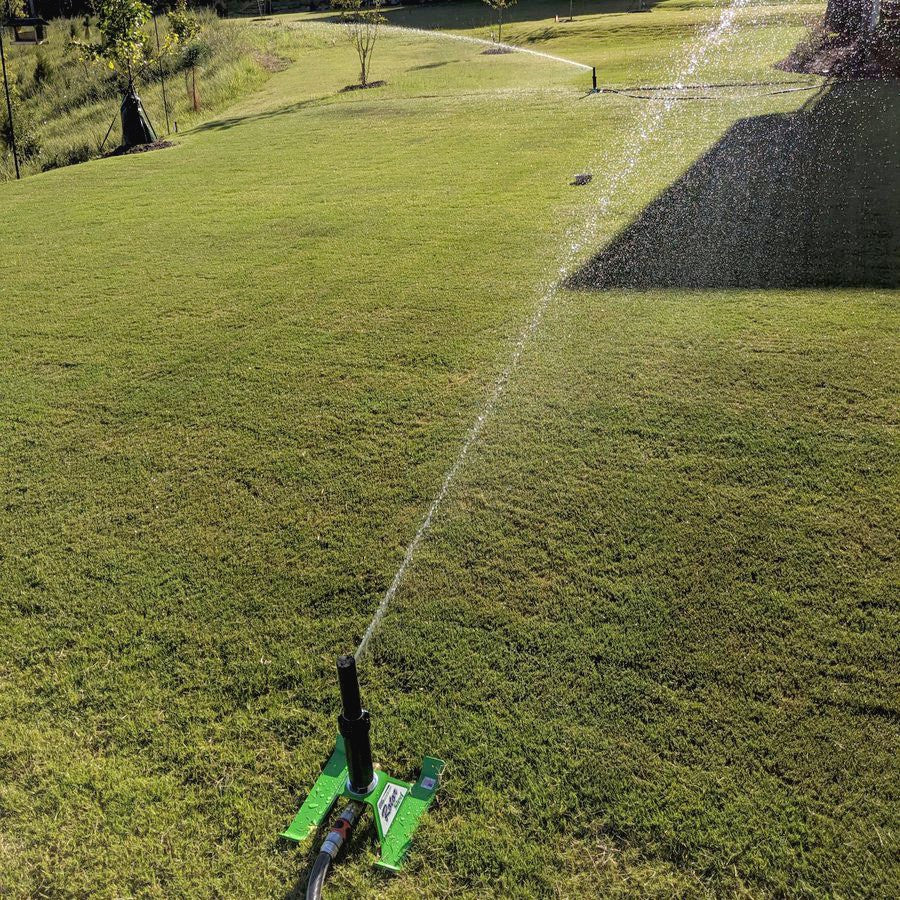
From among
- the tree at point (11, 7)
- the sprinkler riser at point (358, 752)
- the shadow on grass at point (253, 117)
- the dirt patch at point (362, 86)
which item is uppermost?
the tree at point (11, 7)

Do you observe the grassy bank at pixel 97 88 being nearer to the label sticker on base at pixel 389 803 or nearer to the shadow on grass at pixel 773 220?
the shadow on grass at pixel 773 220

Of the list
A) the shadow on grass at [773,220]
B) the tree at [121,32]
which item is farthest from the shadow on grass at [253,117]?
the shadow on grass at [773,220]

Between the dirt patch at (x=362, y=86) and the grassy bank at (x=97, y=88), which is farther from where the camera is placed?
the dirt patch at (x=362, y=86)

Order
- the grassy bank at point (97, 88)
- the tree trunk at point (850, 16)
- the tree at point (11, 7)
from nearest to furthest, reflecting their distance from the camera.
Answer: the grassy bank at point (97, 88)
the tree trunk at point (850, 16)
the tree at point (11, 7)

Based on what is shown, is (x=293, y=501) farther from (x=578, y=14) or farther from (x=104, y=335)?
(x=578, y=14)

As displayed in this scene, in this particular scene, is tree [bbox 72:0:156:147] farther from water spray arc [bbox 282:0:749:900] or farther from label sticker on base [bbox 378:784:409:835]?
label sticker on base [bbox 378:784:409:835]

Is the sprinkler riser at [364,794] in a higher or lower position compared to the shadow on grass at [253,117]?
lower

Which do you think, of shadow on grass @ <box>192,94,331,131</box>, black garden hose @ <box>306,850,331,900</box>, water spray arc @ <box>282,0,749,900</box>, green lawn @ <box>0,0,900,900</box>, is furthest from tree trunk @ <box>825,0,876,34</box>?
black garden hose @ <box>306,850,331,900</box>

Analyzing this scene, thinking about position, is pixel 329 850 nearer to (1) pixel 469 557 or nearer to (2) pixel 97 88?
(1) pixel 469 557
